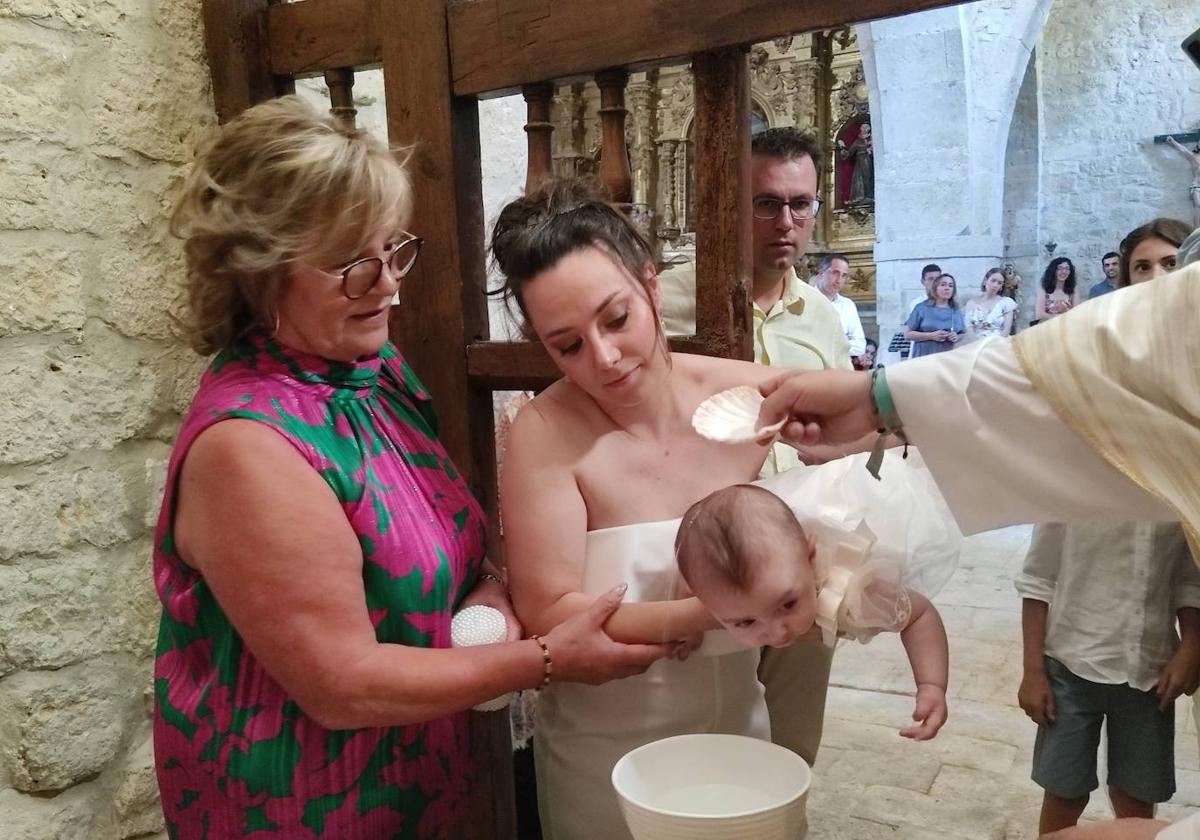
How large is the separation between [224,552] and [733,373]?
83 cm

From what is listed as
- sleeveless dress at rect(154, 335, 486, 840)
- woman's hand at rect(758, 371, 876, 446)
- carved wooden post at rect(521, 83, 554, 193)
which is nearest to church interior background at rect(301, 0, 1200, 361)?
carved wooden post at rect(521, 83, 554, 193)

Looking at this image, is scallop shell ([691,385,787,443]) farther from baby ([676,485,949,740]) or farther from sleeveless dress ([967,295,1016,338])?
sleeveless dress ([967,295,1016,338])

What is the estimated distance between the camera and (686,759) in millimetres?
1274

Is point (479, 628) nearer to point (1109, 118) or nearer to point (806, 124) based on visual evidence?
point (1109, 118)

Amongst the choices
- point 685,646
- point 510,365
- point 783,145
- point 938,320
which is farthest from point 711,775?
point 938,320

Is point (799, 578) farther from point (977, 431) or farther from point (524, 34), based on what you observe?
point (524, 34)

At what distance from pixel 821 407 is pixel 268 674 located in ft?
2.93

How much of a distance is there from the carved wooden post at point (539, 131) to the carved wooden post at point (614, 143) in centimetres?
10

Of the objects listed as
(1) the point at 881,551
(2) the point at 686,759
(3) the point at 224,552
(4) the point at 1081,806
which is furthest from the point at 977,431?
(4) the point at 1081,806

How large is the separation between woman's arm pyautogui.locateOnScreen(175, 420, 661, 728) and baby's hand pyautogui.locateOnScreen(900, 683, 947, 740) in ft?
1.29

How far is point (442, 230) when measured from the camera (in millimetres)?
1796

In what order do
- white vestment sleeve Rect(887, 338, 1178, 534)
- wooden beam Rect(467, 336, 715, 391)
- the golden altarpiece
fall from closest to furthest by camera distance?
white vestment sleeve Rect(887, 338, 1178, 534) → wooden beam Rect(467, 336, 715, 391) → the golden altarpiece

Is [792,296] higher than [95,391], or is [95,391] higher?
[792,296]

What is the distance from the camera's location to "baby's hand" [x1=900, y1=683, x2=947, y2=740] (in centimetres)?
126
